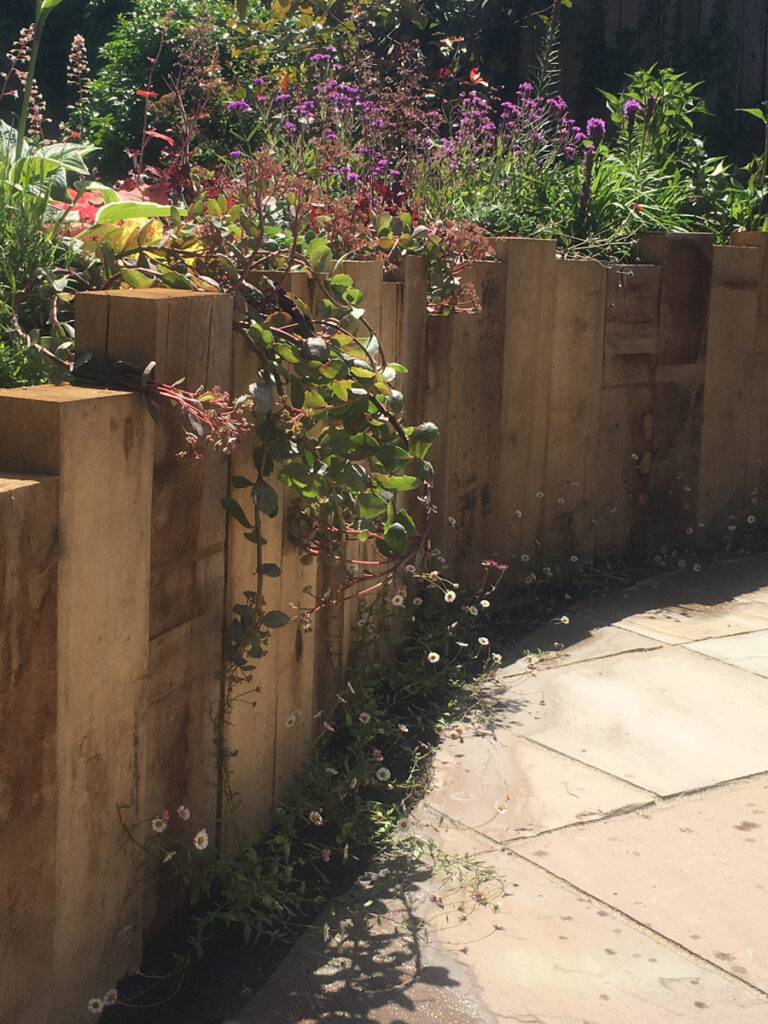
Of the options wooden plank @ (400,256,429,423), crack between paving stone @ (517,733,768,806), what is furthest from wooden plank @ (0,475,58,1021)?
wooden plank @ (400,256,429,423)

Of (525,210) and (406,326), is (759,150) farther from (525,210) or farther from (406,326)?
(406,326)

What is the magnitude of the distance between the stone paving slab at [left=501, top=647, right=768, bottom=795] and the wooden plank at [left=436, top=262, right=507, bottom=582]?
679 mm

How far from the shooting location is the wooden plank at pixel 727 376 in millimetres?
5918

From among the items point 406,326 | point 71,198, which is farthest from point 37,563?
point 406,326

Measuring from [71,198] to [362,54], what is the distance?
4.45 meters

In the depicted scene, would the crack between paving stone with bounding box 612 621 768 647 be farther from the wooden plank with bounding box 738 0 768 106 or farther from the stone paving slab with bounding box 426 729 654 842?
the wooden plank with bounding box 738 0 768 106

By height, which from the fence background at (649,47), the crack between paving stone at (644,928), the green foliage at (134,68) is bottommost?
the crack between paving stone at (644,928)

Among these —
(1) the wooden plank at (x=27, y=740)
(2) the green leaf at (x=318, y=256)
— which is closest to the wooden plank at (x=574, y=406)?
(2) the green leaf at (x=318, y=256)

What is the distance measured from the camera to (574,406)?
5.35m

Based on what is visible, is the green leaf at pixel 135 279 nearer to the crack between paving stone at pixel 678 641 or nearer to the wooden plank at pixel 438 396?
the wooden plank at pixel 438 396

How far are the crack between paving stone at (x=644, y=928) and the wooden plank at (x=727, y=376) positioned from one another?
10.5 ft

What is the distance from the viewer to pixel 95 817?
247cm

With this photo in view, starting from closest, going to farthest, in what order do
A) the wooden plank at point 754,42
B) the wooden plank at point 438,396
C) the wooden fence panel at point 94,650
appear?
the wooden fence panel at point 94,650, the wooden plank at point 438,396, the wooden plank at point 754,42

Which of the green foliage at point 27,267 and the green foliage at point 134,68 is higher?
the green foliage at point 134,68
